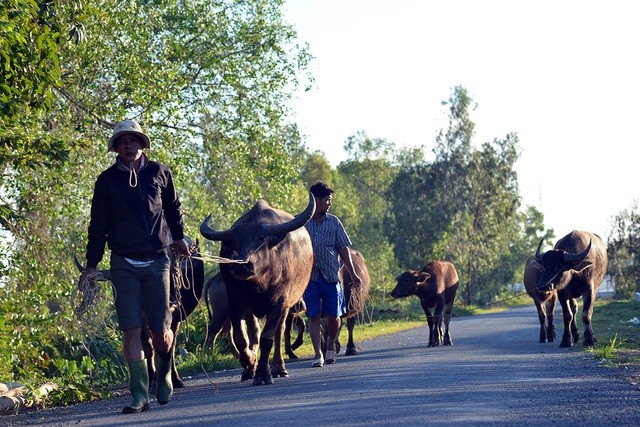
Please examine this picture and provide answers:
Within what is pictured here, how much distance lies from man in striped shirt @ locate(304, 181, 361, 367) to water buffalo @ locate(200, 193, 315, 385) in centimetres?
156

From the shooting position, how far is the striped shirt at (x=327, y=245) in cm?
1471

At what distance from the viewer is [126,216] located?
971cm

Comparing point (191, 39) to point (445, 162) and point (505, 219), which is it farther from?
point (505, 219)

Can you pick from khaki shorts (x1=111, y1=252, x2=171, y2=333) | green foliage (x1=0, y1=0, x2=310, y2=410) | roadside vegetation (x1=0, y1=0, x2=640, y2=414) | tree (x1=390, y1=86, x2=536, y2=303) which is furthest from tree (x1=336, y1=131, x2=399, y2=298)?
khaki shorts (x1=111, y1=252, x2=171, y2=333)

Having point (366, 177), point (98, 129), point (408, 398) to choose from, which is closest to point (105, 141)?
point (98, 129)

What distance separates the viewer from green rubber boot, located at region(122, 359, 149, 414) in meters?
9.71

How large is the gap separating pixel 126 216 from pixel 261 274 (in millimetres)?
2800

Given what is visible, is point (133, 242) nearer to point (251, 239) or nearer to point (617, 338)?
point (251, 239)

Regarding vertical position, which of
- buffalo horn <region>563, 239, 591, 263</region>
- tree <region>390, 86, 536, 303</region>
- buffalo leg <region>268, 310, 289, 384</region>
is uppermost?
tree <region>390, 86, 536, 303</region>

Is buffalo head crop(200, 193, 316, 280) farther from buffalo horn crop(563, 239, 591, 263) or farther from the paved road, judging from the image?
buffalo horn crop(563, 239, 591, 263)

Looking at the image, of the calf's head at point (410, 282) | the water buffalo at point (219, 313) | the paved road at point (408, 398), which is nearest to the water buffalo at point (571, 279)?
the calf's head at point (410, 282)

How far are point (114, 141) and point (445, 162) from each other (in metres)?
62.9

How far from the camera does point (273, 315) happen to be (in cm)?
1252

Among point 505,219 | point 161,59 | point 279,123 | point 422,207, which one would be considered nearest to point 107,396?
point 161,59
